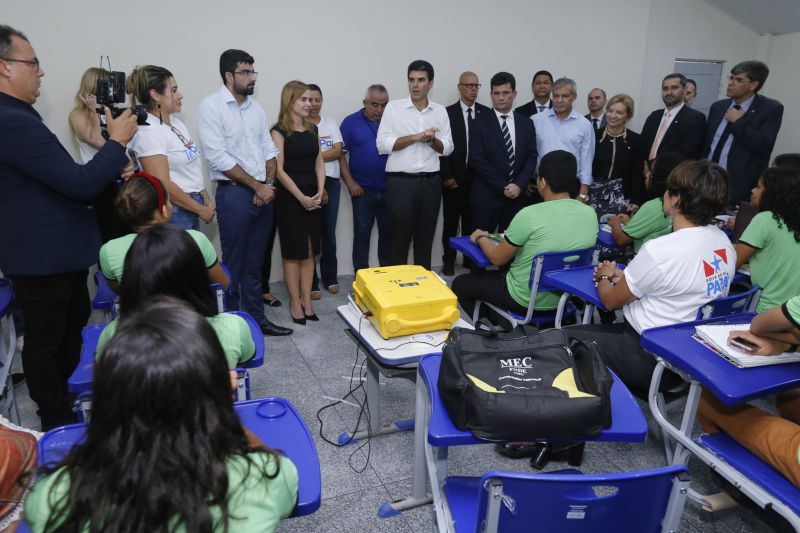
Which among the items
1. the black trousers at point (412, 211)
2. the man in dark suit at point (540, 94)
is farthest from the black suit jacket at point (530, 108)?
the black trousers at point (412, 211)

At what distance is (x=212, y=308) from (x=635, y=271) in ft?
5.22

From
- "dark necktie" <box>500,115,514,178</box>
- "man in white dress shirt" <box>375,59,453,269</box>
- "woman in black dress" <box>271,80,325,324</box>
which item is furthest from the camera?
"dark necktie" <box>500,115,514,178</box>

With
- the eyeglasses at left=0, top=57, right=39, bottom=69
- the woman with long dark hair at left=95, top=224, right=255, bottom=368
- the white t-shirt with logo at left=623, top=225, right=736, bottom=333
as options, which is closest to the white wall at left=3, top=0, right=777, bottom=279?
the eyeglasses at left=0, top=57, right=39, bottom=69

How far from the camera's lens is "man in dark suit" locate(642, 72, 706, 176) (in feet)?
14.8

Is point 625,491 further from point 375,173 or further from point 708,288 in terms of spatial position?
point 375,173

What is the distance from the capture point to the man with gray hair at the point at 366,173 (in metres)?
4.16

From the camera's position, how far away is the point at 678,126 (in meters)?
4.54

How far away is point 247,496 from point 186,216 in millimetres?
2519

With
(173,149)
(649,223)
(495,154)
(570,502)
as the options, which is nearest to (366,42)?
(495,154)

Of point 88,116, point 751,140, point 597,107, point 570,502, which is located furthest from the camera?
point 597,107

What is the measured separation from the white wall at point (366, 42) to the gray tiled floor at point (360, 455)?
1.55 meters

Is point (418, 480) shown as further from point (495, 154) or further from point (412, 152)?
point (495, 154)

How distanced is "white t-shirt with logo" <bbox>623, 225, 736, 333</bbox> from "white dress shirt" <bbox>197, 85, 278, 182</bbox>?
229 centimetres

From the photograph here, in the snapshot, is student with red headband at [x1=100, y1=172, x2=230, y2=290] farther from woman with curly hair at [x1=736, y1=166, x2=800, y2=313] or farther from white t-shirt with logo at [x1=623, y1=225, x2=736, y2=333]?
woman with curly hair at [x1=736, y1=166, x2=800, y2=313]
